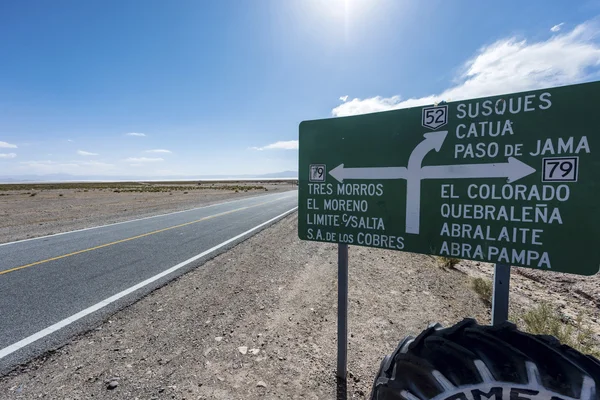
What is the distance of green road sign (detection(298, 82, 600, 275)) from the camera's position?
1502 mm

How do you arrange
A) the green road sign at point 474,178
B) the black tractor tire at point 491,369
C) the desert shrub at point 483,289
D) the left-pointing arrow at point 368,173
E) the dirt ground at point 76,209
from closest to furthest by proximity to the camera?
the black tractor tire at point 491,369, the green road sign at point 474,178, the left-pointing arrow at point 368,173, the desert shrub at point 483,289, the dirt ground at point 76,209

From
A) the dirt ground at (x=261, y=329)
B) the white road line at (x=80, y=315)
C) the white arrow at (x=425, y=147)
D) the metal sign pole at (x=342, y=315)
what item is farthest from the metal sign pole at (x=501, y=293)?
the white road line at (x=80, y=315)

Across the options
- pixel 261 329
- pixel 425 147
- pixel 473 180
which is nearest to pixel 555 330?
pixel 473 180

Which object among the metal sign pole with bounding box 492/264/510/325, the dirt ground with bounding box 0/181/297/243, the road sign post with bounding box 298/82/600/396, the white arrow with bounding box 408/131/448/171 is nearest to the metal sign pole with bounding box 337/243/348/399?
the road sign post with bounding box 298/82/600/396

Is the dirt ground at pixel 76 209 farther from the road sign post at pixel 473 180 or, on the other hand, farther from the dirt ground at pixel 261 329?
the road sign post at pixel 473 180

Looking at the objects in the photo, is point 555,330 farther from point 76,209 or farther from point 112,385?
point 76,209

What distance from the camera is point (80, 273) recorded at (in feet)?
17.3

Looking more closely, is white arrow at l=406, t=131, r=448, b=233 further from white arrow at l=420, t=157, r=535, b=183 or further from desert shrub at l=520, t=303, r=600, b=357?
desert shrub at l=520, t=303, r=600, b=357

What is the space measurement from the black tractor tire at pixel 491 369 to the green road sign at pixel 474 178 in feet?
1.62

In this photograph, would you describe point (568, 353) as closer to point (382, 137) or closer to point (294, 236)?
point (382, 137)

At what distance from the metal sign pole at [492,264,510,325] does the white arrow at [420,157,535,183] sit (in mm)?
572

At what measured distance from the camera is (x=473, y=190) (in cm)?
175

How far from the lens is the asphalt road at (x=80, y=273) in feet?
10.9

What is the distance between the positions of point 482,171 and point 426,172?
1.04 ft
